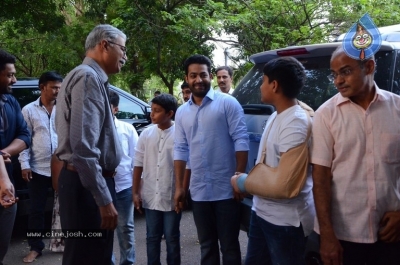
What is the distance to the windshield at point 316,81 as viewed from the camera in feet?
11.5

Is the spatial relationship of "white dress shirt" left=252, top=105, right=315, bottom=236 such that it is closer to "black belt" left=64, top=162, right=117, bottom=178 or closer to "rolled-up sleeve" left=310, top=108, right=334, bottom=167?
"rolled-up sleeve" left=310, top=108, right=334, bottom=167

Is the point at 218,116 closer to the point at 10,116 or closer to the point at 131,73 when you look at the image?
the point at 10,116

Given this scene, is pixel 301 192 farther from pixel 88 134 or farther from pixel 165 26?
pixel 165 26

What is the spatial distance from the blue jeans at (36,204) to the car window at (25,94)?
3.77 feet

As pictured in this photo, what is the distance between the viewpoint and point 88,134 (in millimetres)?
2695

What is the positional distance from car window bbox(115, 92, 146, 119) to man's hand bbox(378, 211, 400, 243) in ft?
15.9

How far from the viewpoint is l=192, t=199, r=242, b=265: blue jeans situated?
367 centimetres

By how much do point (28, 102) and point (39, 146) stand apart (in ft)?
3.31

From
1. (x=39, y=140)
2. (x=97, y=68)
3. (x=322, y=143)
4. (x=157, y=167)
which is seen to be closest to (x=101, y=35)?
(x=97, y=68)

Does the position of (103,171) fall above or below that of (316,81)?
below

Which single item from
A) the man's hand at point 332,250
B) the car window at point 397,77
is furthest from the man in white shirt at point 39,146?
the man's hand at point 332,250

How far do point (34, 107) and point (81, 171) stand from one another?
2.83 metres

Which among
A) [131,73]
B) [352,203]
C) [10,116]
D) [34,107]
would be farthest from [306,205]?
[131,73]

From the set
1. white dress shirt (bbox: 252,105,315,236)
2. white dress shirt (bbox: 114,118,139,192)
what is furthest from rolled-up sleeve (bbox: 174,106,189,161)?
white dress shirt (bbox: 252,105,315,236)
